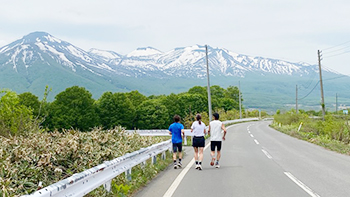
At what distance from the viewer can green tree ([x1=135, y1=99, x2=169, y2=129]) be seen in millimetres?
84188

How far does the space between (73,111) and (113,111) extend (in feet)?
34.7

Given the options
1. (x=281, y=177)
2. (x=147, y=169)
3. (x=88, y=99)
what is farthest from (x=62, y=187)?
(x=88, y=99)

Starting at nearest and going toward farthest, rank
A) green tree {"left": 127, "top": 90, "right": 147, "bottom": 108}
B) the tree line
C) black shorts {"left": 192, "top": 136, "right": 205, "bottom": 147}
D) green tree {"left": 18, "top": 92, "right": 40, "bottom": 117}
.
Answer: black shorts {"left": 192, "top": 136, "right": 205, "bottom": 147}
green tree {"left": 18, "top": 92, "right": 40, "bottom": 117}
the tree line
green tree {"left": 127, "top": 90, "right": 147, "bottom": 108}

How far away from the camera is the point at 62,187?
4.83m

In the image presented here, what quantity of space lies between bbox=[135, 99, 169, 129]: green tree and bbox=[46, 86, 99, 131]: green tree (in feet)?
40.8

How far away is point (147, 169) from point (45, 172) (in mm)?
3562

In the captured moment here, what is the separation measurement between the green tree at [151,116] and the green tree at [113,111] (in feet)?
14.0

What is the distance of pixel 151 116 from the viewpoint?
3302 inches

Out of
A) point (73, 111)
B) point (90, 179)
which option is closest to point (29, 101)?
point (73, 111)

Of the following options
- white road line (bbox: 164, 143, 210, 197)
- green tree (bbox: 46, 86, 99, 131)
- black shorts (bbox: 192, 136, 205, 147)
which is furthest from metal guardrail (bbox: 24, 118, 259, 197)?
green tree (bbox: 46, 86, 99, 131)

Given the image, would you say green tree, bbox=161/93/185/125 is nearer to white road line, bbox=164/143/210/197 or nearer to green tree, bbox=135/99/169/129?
green tree, bbox=135/99/169/129

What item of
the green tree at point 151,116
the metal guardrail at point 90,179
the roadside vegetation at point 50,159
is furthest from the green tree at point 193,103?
the metal guardrail at point 90,179

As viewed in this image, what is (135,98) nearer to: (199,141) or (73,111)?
(73,111)

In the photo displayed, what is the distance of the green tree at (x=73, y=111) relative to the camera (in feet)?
230
